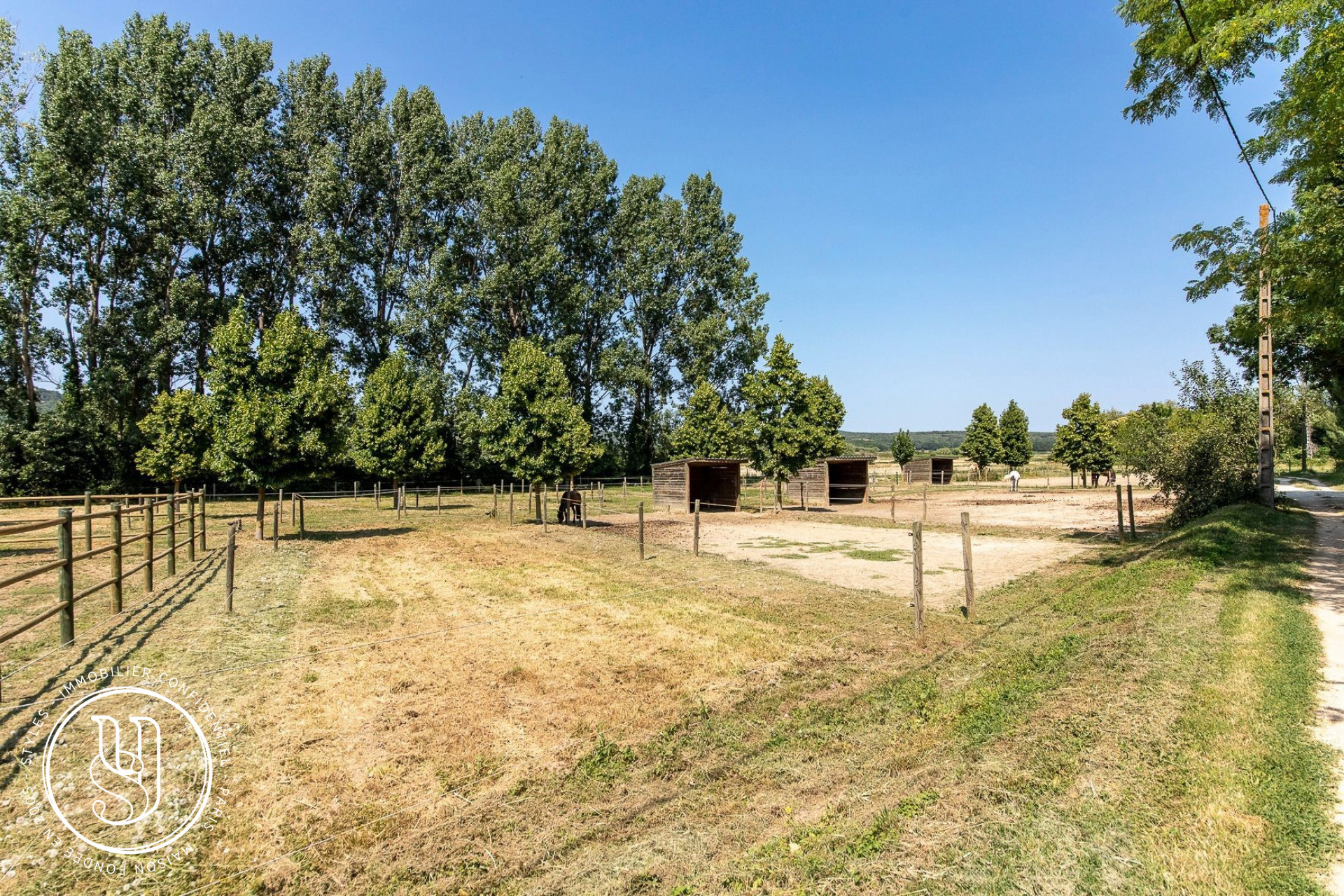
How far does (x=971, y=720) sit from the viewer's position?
5.48m

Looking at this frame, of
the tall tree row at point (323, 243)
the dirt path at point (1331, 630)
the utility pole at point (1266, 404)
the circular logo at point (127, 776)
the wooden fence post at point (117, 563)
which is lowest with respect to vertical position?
the circular logo at point (127, 776)

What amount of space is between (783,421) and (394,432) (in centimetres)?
2060

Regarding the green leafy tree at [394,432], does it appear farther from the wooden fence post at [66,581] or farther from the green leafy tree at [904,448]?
the green leafy tree at [904,448]

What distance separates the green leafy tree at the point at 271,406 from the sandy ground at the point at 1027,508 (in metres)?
22.7

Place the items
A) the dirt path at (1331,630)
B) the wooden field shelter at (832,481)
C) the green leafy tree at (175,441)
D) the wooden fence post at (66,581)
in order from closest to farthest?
the dirt path at (1331,630)
the wooden fence post at (66,581)
the green leafy tree at (175,441)
the wooden field shelter at (832,481)

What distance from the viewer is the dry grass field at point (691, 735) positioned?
140 inches

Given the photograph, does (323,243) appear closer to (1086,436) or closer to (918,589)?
(918,589)

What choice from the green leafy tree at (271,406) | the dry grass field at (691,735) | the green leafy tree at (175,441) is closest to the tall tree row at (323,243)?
the green leafy tree at (175,441)

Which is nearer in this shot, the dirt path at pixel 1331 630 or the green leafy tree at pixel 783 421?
the dirt path at pixel 1331 630

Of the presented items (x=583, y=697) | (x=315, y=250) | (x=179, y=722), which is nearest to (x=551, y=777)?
(x=583, y=697)

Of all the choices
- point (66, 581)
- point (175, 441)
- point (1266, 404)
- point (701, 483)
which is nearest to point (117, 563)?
point (66, 581)

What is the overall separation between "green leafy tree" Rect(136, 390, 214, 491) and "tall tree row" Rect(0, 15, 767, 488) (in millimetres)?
2147

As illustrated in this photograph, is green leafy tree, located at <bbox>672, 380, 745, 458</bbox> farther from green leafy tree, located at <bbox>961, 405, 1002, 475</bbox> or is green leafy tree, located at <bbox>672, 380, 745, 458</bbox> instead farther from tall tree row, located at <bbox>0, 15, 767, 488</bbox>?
green leafy tree, located at <bbox>961, 405, 1002, 475</bbox>

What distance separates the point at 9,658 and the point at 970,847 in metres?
9.95
